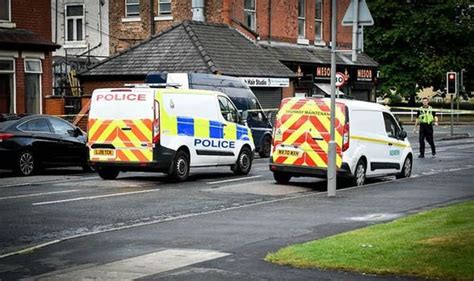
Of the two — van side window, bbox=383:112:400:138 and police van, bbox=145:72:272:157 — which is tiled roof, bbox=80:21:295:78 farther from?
van side window, bbox=383:112:400:138

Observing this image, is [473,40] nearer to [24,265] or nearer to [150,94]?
[150,94]

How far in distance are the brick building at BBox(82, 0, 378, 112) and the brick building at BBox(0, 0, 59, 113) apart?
5.04 metres

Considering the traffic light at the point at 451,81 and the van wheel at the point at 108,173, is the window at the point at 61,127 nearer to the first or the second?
the van wheel at the point at 108,173

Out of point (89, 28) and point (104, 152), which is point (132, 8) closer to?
point (89, 28)

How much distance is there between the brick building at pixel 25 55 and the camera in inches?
1233

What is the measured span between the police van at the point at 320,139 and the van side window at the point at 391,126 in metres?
0.76

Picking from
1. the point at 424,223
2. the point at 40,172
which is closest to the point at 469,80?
the point at 40,172

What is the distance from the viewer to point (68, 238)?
40.1ft

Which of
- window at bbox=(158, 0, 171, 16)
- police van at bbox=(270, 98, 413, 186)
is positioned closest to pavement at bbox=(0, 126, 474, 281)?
police van at bbox=(270, 98, 413, 186)

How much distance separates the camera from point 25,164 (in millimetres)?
22656

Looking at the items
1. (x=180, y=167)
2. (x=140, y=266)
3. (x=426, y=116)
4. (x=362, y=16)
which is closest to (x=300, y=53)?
(x=426, y=116)

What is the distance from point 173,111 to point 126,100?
41.6 inches

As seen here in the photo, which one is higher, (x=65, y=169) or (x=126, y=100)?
(x=126, y=100)

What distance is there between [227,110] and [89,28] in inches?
949
